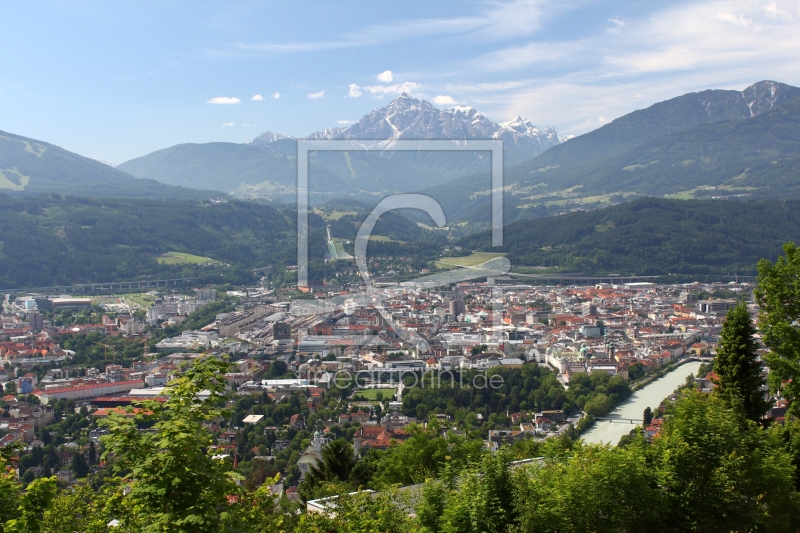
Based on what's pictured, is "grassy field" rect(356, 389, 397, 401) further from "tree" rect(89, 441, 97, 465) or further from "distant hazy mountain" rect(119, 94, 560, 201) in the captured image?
"distant hazy mountain" rect(119, 94, 560, 201)

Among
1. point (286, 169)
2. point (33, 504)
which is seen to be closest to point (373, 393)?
point (33, 504)

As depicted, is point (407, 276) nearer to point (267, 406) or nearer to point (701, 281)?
point (701, 281)

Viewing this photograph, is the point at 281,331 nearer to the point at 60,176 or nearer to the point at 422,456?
the point at 422,456

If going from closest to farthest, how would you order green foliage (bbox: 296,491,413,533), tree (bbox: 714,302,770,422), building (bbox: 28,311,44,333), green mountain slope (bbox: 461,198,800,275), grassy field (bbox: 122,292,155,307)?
green foliage (bbox: 296,491,413,533)
tree (bbox: 714,302,770,422)
building (bbox: 28,311,44,333)
grassy field (bbox: 122,292,155,307)
green mountain slope (bbox: 461,198,800,275)

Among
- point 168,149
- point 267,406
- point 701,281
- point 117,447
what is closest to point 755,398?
point 117,447

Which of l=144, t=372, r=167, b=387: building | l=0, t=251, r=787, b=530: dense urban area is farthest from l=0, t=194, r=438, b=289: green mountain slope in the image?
l=144, t=372, r=167, b=387: building

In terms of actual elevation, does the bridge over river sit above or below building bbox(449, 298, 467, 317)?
below
